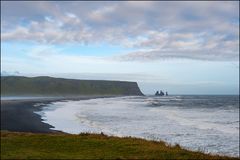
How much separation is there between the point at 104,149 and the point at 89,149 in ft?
2.12

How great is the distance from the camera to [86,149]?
59.5ft

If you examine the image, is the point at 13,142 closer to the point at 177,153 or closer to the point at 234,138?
the point at 177,153

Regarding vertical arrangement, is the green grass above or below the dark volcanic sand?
above

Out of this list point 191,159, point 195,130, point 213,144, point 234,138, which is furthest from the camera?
point 195,130

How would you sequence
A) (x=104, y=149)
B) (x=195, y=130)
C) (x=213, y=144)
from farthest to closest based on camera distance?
(x=195, y=130), (x=213, y=144), (x=104, y=149)

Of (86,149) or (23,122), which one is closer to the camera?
(86,149)

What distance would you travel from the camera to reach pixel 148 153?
16.7 m

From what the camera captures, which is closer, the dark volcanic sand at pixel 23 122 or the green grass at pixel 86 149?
the green grass at pixel 86 149

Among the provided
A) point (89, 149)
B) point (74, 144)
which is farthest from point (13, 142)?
point (89, 149)

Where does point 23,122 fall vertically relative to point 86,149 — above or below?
below

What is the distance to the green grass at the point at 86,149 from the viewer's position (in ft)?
52.2

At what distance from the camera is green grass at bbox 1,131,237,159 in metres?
15.9

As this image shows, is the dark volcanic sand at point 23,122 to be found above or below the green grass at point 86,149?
below

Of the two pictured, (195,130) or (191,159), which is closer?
(191,159)
